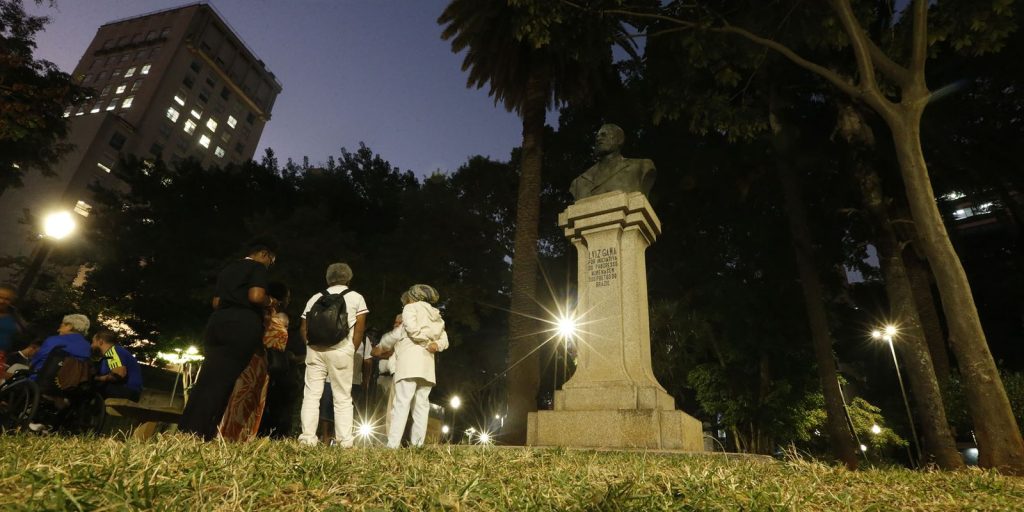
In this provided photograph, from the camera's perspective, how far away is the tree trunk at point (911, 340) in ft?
34.7

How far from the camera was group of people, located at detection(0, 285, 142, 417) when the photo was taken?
5320mm

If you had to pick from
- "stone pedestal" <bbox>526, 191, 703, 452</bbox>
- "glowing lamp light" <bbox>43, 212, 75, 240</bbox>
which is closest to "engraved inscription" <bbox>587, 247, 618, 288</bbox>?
"stone pedestal" <bbox>526, 191, 703, 452</bbox>

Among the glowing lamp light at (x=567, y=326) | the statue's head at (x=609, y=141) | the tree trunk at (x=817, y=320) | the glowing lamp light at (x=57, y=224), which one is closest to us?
the glowing lamp light at (x=567, y=326)

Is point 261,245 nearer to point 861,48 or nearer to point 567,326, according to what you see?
point 861,48

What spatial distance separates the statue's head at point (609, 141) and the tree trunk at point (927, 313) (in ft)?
36.9

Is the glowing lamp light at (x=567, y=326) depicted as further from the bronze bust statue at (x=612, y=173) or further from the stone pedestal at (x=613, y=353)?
the bronze bust statue at (x=612, y=173)

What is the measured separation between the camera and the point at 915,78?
718 centimetres

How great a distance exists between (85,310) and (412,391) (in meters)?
21.9

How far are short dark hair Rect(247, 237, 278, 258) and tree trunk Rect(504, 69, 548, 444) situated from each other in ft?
21.3

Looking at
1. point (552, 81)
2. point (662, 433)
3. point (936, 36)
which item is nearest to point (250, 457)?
point (662, 433)

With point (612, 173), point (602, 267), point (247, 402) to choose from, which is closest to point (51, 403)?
point (247, 402)

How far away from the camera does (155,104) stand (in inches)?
2111

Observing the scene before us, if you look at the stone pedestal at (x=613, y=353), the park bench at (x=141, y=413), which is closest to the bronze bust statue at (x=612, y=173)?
the stone pedestal at (x=613, y=353)

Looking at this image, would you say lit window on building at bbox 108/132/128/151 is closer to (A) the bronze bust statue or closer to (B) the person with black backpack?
(A) the bronze bust statue
